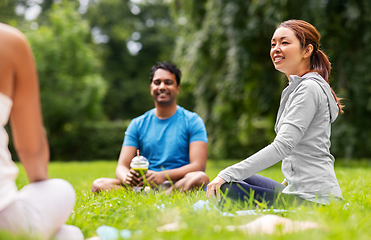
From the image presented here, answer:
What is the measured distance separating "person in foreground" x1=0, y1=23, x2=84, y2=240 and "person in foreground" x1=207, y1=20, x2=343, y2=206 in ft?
3.74

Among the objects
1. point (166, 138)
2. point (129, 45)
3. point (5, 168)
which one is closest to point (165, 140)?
point (166, 138)

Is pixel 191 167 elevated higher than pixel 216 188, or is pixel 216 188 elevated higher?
pixel 216 188

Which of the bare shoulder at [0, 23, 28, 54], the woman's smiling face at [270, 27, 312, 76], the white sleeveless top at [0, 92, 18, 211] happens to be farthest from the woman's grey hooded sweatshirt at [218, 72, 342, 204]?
the bare shoulder at [0, 23, 28, 54]

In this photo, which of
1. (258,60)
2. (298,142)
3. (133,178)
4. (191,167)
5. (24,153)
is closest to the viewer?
(24,153)

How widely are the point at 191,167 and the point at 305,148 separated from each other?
1697 millimetres

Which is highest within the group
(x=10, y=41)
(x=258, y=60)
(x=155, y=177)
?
(x=258, y=60)

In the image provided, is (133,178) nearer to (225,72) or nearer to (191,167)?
(191,167)

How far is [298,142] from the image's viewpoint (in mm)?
2377

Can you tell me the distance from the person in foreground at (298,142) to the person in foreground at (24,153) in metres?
1.14

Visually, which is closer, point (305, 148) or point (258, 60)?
point (305, 148)

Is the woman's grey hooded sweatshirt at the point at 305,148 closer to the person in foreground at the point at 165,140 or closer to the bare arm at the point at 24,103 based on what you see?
the bare arm at the point at 24,103

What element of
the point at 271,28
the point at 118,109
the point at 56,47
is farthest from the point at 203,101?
the point at 118,109

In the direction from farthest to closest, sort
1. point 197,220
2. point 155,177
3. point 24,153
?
point 155,177 → point 197,220 → point 24,153

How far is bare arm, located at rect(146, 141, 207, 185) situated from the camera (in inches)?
149
